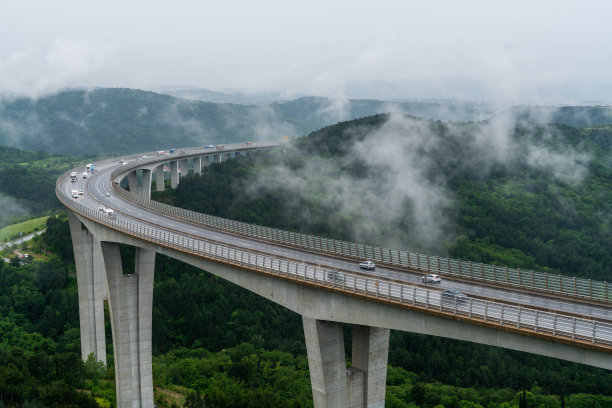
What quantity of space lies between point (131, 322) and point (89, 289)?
2046 cm

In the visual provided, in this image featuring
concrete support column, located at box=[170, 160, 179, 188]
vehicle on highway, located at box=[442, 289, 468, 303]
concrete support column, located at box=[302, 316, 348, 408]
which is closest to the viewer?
vehicle on highway, located at box=[442, 289, 468, 303]

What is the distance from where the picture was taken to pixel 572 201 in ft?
441

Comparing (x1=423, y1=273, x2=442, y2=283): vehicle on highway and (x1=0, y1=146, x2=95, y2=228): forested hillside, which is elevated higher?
(x1=423, y1=273, x2=442, y2=283): vehicle on highway

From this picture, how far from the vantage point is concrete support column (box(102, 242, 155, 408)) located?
186ft

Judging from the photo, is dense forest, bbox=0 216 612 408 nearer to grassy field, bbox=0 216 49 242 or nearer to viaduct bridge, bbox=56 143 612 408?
viaduct bridge, bbox=56 143 612 408

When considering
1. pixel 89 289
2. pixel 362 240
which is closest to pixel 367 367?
pixel 89 289

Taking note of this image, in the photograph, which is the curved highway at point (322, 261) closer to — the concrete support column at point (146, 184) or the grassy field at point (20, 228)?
the concrete support column at point (146, 184)

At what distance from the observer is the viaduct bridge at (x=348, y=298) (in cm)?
2783

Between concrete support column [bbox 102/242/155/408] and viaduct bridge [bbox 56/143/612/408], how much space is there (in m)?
0.10

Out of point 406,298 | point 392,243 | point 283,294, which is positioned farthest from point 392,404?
point 392,243

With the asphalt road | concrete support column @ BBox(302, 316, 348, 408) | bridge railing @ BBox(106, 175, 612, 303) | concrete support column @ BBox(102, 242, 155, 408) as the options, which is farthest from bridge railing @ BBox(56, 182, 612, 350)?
concrete support column @ BBox(102, 242, 155, 408)

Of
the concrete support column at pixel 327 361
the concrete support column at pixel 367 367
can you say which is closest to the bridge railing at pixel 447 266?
the concrete support column at pixel 367 367

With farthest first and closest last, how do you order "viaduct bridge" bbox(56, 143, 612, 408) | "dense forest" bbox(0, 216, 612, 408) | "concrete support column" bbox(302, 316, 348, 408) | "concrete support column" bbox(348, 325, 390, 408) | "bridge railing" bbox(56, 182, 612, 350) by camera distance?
"dense forest" bbox(0, 216, 612, 408) → "concrete support column" bbox(348, 325, 390, 408) → "concrete support column" bbox(302, 316, 348, 408) → "viaduct bridge" bbox(56, 143, 612, 408) → "bridge railing" bbox(56, 182, 612, 350)

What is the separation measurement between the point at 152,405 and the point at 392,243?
68.4 m
